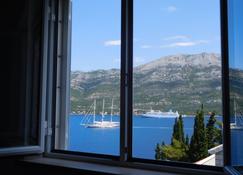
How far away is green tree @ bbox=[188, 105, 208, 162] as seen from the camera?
A: 230cm

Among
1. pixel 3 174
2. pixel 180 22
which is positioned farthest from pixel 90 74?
pixel 3 174

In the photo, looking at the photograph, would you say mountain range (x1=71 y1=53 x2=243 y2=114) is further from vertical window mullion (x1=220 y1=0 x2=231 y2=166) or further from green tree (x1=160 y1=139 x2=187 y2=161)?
green tree (x1=160 y1=139 x2=187 y2=161)

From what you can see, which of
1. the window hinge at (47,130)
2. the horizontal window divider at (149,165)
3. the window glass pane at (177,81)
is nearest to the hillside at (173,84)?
the window glass pane at (177,81)

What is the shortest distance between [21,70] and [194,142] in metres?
1.70

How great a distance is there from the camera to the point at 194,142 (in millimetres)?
2346

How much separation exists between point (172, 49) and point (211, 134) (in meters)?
0.70

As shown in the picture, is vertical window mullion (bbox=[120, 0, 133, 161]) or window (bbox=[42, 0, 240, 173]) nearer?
window (bbox=[42, 0, 240, 173])

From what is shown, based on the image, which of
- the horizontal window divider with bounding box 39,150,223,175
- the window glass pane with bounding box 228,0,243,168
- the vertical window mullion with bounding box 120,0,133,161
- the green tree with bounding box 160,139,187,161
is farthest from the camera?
the vertical window mullion with bounding box 120,0,133,161

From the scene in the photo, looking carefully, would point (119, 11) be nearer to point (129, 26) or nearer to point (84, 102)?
point (129, 26)

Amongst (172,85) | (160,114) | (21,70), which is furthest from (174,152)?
(21,70)

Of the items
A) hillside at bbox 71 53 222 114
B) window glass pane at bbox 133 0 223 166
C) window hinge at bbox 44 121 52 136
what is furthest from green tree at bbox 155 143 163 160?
window hinge at bbox 44 121 52 136

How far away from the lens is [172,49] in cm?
247

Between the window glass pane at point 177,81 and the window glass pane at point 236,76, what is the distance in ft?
0.84

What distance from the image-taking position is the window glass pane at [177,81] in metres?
2.27
